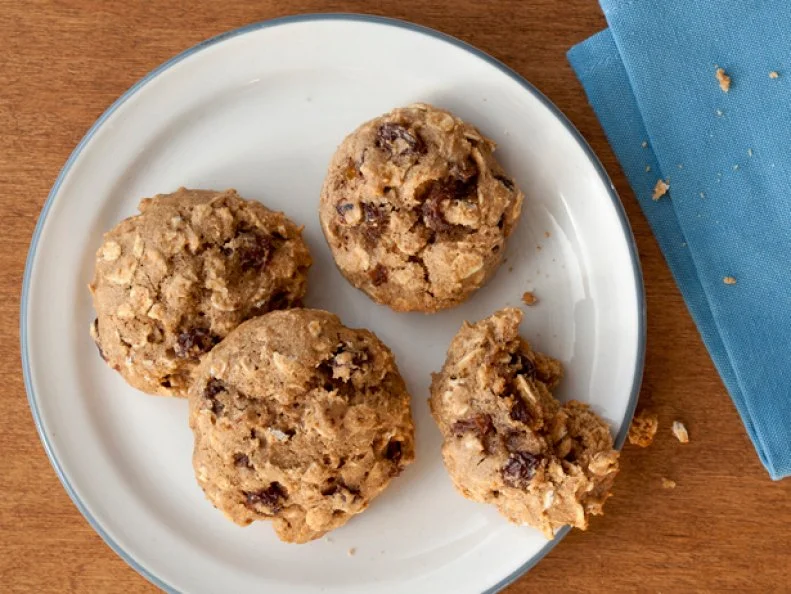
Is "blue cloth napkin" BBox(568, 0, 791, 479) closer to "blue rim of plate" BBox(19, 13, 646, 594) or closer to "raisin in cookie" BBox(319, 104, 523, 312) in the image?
"blue rim of plate" BBox(19, 13, 646, 594)

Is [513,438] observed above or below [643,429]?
above

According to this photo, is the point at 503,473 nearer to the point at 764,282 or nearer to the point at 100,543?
the point at 764,282

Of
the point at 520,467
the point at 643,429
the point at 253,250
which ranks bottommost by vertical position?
the point at 643,429

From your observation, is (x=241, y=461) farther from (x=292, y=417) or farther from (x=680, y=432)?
(x=680, y=432)

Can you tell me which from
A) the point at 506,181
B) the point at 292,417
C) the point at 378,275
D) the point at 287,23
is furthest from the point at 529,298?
the point at 287,23

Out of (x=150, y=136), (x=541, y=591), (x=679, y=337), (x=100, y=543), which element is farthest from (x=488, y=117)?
(x=100, y=543)

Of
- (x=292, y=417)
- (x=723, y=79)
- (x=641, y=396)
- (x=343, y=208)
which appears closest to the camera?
(x=292, y=417)

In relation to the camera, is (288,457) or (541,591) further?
(541,591)
